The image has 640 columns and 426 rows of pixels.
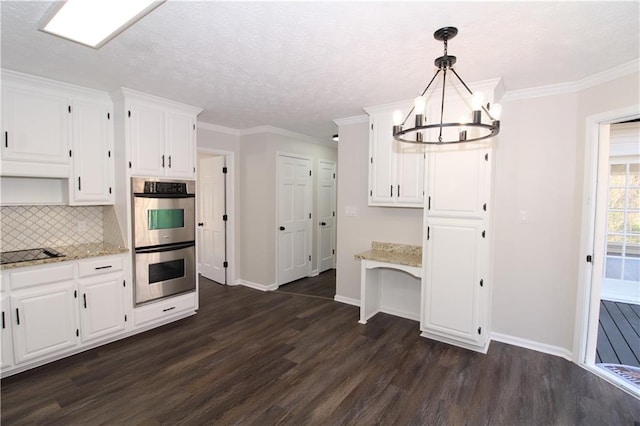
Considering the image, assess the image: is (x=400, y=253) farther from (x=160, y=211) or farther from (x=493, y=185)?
(x=160, y=211)

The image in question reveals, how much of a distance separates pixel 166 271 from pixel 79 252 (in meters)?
0.85

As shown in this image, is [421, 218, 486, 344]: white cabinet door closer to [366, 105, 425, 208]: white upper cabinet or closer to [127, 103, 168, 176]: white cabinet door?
[366, 105, 425, 208]: white upper cabinet

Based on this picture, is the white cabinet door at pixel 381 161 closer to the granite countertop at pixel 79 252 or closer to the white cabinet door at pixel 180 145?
the white cabinet door at pixel 180 145

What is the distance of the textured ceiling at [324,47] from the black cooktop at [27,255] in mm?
1632

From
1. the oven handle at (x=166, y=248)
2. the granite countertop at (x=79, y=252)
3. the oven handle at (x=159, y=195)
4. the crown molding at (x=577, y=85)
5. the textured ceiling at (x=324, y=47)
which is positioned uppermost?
the textured ceiling at (x=324, y=47)

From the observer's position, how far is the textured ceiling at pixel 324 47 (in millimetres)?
1767

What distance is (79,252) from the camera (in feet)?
9.82

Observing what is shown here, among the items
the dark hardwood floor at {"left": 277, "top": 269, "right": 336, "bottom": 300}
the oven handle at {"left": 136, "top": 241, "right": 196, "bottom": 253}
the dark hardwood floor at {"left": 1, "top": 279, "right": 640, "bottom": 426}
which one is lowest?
the dark hardwood floor at {"left": 1, "top": 279, "right": 640, "bottom": 426}

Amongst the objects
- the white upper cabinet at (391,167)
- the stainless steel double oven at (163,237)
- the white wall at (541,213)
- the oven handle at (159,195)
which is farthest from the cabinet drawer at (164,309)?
the white wall at (541,213)

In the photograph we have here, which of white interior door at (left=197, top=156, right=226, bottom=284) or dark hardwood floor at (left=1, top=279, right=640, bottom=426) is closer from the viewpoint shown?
dark hardwood floor at (left=1, top=279, right=640, bottom=426)

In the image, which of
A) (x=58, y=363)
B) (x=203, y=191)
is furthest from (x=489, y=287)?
(x=203, y=191)

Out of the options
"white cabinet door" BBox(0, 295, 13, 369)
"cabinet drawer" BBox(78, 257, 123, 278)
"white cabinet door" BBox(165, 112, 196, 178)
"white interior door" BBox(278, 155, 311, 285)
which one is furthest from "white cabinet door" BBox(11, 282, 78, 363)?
"white interior door" BBox(278, 155, 311, 285)

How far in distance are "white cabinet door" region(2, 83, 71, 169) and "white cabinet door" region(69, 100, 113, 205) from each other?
0.09m

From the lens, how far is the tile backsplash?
2926 millimetres
